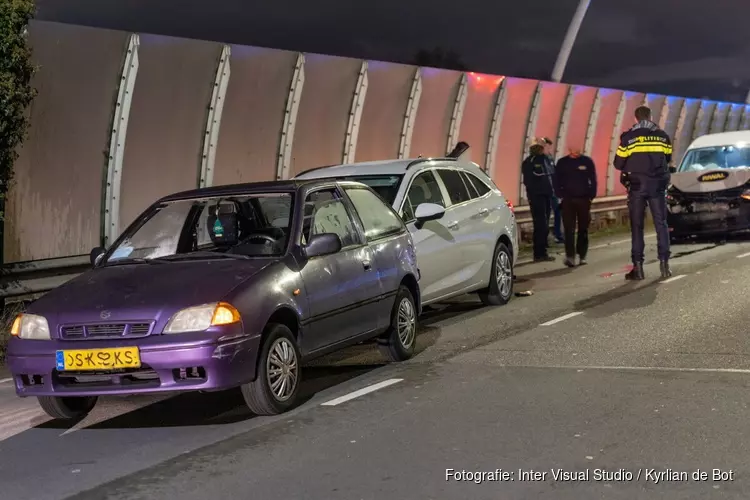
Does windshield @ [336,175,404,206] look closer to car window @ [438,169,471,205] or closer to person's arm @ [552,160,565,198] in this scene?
car window @ [438,169,471,205]

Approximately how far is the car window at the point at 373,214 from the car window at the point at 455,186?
89.1 inches

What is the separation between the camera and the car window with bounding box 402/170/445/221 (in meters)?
10.9

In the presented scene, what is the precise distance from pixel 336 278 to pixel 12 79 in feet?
14.0

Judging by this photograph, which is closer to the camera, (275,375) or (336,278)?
(275,375)

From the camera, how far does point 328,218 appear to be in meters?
8.45

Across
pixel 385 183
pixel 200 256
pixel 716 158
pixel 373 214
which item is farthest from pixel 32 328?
pixel 716 158

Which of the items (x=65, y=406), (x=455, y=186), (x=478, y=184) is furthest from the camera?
(x=478, y=184)

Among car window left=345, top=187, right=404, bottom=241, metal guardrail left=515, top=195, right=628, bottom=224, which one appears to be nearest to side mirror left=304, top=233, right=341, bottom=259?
car window left=345, top=187, right=404, bottom=241

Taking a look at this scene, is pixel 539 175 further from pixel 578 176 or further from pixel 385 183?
pixel 385 183

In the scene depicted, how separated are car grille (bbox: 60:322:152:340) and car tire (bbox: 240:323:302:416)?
754 mm

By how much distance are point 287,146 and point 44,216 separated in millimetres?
4347

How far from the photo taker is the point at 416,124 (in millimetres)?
18609

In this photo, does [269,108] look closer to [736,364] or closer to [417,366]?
[417,366]

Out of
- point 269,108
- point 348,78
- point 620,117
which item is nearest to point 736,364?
point 269,108
